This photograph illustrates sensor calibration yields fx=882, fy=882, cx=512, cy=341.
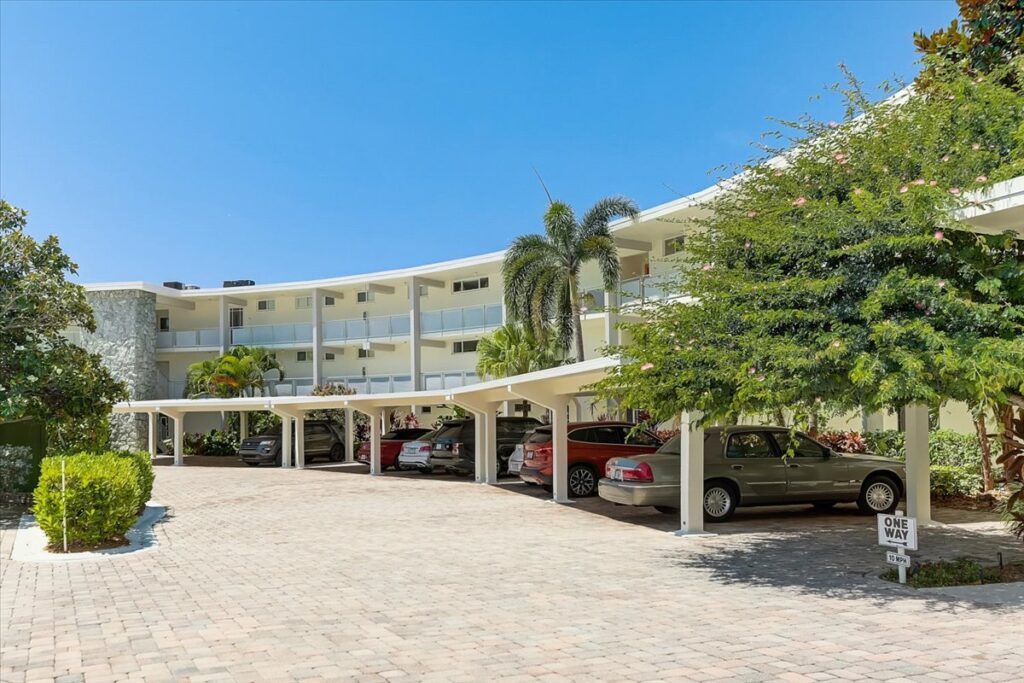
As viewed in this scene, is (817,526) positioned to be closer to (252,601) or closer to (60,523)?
(252,601)

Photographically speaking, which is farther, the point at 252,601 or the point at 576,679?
the point at 252,601

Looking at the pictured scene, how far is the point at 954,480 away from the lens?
55.2 ft

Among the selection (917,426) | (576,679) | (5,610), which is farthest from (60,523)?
(917,426)

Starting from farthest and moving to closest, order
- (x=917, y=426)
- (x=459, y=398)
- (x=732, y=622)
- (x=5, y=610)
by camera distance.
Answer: (x=459, y=398) < (x=917, y=426) < (x=5, y=610) < (x=732, y=622)

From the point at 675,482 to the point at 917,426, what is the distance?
3.76 metres

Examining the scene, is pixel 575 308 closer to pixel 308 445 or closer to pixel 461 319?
pixel 461 319

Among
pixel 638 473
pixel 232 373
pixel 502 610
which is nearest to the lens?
pixel 502 610

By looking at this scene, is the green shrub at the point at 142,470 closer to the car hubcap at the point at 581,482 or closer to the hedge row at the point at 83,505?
the hedge row at the point at 83,505

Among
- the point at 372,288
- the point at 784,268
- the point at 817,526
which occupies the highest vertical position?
the point at 372,288

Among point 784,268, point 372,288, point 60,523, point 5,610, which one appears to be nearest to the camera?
point 5,610

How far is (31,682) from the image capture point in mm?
5984

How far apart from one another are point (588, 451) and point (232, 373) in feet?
81.2

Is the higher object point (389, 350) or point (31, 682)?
point (389, 350)

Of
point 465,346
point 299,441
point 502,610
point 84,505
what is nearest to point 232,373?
point 299,441
